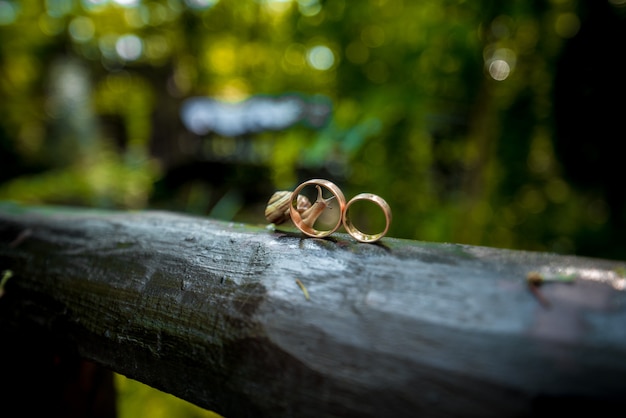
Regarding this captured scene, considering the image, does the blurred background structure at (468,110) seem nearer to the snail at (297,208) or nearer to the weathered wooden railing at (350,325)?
the snail at (297,208)

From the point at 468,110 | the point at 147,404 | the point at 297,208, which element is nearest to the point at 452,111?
the point at 468,110

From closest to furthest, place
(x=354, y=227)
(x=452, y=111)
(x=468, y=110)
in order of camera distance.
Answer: (x=354, y=227) < (x=468, y=110) < (x=452, y=111)

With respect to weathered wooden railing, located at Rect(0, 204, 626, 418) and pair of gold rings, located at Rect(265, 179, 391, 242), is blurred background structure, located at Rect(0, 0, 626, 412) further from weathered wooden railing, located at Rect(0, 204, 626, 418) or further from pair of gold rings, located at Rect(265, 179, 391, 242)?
weathered wooden railing, located at Rect(0, 204, 626, 418)

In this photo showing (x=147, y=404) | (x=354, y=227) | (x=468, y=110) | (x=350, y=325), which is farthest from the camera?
(x=468, y=110)

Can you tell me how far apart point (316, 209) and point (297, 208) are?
0.22 feet

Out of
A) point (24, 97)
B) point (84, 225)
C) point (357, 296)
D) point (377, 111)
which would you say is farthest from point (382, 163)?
point (24, 97)

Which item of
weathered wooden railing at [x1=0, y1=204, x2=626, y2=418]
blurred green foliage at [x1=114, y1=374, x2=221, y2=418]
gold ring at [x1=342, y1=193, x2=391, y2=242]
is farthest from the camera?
blurred green foliage at [x1=114, y1=374, x2=221, y2=418]

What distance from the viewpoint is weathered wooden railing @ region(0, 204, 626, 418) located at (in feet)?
1.79

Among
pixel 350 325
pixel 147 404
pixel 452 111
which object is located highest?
pixel 452 111

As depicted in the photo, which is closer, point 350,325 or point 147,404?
point 350,325

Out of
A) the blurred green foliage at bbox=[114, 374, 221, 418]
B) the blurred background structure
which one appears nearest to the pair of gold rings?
the blurred background structure

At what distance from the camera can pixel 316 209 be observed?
107 cm

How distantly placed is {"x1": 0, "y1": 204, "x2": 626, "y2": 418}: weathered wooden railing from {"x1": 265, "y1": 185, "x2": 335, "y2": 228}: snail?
2.8 inches

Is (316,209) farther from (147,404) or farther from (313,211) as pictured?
(147,404)
